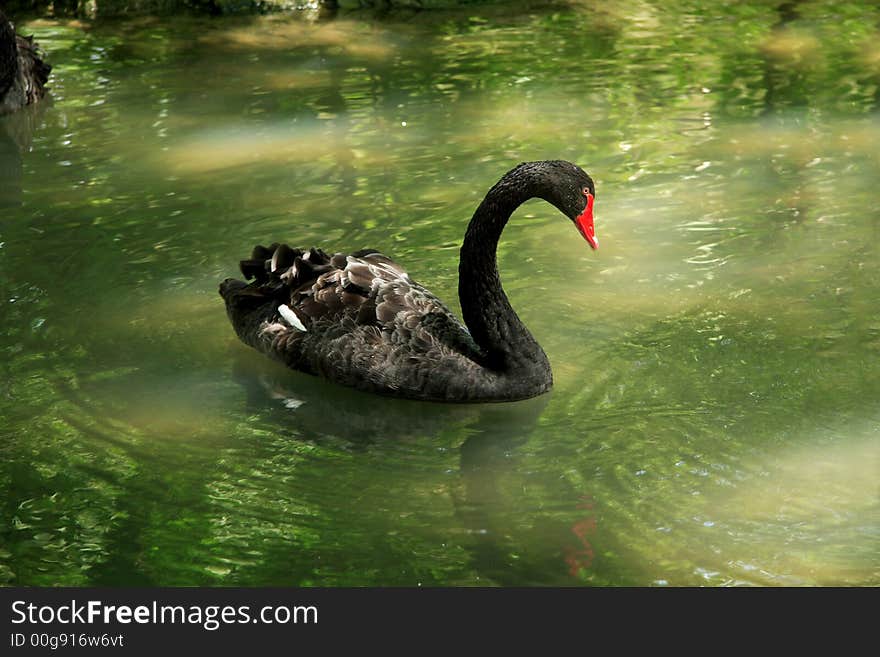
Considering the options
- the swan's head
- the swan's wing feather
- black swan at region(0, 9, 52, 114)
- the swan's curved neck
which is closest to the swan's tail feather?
the swan's wing feather

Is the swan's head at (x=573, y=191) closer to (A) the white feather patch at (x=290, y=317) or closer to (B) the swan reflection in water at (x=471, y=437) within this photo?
(B) the swan reflection in water at (x=471, y=437)

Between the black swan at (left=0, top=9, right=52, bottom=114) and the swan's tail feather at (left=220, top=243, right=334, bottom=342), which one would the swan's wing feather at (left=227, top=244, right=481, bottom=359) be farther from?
the black swan at (left=0, top=9, right=52, bottom=114)

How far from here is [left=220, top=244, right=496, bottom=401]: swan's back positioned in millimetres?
5082

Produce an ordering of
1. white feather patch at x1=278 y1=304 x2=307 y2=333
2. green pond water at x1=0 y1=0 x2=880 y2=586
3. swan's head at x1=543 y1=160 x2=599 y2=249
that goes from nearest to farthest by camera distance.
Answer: green pond water at x1=0 y1=0 x2=880 y2=586, swan's head at x1=543 y1=160 x2=599 y2=249, white feather patch at x1=278 y1=304 x2=307 y2=333

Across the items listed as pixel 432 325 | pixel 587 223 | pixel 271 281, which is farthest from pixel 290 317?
pixel 587 223

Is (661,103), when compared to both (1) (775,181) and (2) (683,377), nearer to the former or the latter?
(1) (775,181)

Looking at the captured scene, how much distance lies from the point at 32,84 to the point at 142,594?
248 inches

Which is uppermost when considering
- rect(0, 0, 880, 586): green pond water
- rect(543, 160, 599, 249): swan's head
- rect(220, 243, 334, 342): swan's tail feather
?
rect(543, 160, 599, 249): swan's head

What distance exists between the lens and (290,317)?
5398mm

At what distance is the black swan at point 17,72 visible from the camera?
9.17 meters

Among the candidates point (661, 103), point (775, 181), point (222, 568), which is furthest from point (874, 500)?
point (661, 103)

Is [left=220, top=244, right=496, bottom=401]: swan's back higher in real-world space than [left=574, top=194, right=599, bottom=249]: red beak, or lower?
lower

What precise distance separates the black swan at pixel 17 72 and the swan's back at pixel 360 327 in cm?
436

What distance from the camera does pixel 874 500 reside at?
167 inches
